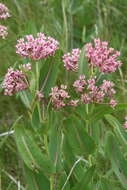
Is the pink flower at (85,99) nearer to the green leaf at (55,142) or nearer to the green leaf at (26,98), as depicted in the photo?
the green leaf at (55,142)

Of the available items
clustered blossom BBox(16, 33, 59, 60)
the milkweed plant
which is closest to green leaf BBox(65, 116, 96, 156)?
the milkweed plant

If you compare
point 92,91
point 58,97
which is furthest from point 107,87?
point 58,97

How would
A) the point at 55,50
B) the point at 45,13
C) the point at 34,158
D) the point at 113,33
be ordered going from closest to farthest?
1. the point at 34,158
2. the point at 55,50
3. the point at 45,13
4. the point at 113,33

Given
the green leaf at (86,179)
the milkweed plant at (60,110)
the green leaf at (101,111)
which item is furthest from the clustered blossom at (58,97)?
the green leaf at (86,179)

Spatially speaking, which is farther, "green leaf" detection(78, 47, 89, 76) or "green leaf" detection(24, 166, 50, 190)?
"green leaf" detection(78, 47, 89, 76)

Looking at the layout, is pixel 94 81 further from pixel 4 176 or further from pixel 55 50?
pixel 4 176

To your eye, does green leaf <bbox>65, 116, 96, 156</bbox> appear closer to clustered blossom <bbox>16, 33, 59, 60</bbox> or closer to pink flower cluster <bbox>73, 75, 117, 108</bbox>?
pink flower cluster <bbox>73, 75, 117, 108</bbox>

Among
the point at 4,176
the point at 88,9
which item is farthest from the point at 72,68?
the point at 88,9

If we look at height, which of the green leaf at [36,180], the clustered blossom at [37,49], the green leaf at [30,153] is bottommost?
the green leaf at [36,180]
